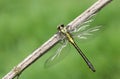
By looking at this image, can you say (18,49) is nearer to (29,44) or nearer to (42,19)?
(29,44)

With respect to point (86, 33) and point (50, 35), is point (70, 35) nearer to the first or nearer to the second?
point (86, 33)

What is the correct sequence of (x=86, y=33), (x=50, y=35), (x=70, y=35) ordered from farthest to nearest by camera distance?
(x=50, y=35), (x=86, y=33), (x=70, y=35)

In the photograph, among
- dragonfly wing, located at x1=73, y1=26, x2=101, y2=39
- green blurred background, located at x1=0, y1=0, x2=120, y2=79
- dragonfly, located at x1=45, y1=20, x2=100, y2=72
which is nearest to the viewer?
dragonfly, located at x1=45, y1=20, x2=100, y2=72

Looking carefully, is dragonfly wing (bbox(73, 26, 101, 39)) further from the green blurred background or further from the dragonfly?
the green blurred background

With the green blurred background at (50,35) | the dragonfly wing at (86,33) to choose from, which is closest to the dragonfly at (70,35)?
the dragonfly wing at (86,33)

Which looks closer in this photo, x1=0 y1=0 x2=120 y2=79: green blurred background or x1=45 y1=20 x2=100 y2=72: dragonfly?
x1=45 y1=20 x2=100 y2=72: dragonfly

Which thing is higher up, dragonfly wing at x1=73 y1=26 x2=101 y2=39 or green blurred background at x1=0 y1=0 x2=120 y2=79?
green blurred background at x1=0 y1=0 x2=120 y2=79

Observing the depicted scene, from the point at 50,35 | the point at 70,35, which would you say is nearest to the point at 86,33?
the point at 70,35

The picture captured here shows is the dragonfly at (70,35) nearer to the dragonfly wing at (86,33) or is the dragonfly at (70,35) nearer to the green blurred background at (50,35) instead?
the dragonfly wing at (86,33)

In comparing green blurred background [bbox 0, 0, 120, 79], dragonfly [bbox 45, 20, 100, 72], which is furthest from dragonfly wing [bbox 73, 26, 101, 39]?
green blurred background [bbox 0, 0, 120, 79]
